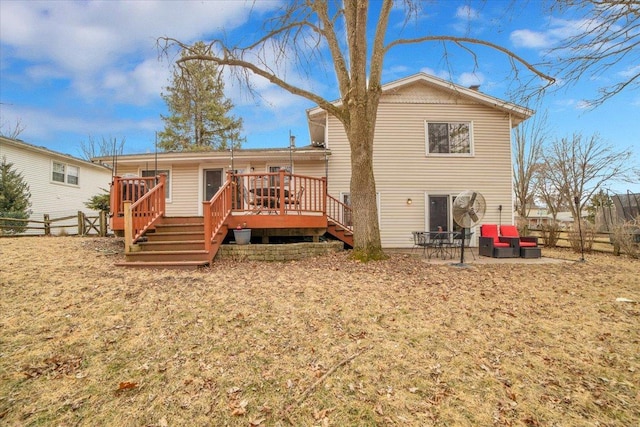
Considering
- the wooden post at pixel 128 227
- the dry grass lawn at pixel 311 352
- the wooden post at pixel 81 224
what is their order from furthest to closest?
1. the wooden post at pixel 81 224
2. the wooden post at pixel 128 227
3. the dry grass lawn at pixel 311 352

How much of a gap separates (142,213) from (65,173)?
13.4 m

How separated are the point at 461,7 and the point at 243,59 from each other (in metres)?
6.26

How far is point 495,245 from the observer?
374 inches

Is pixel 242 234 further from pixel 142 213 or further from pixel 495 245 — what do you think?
pixel 495 245

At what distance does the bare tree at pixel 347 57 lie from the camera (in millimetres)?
7352

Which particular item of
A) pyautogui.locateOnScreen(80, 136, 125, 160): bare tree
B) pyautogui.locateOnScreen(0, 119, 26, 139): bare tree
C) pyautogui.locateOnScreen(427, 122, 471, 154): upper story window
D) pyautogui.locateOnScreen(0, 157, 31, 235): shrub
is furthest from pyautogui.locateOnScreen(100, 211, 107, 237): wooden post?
pyautogui.locateOnScreen(80, 136, 125, 160): bare tree

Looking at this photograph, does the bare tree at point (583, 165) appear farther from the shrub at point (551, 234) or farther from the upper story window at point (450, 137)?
the upper story window at point (450, 137)

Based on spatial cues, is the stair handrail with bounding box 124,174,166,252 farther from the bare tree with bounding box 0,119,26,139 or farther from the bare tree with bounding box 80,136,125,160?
the bare tree with bounding box 80,136,125,160

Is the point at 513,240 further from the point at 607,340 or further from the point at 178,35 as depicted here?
the point at 178,35

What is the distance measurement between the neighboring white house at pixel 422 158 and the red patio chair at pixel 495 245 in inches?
59.9

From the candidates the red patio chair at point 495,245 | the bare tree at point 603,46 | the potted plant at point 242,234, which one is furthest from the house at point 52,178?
the bare tree at point 603,46

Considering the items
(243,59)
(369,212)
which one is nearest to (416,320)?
(369,212)

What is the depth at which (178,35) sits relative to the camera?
8758 mm

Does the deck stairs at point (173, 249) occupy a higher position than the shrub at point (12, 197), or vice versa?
the shrub at point (12, 197)
